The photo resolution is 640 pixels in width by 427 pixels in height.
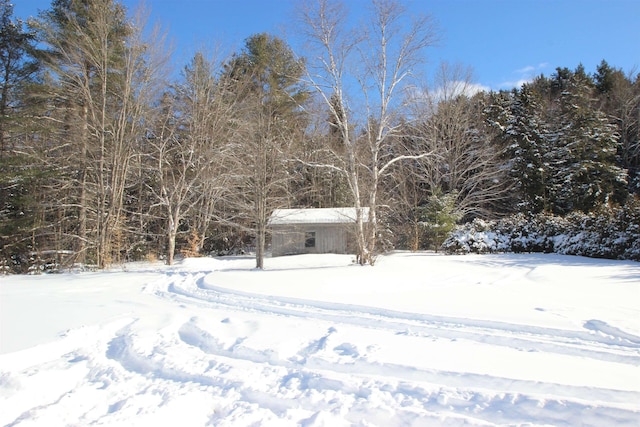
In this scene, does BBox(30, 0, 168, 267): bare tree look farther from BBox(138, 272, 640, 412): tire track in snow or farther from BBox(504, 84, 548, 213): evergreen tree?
BBox(504, 84, 548, 213): evergreen tree

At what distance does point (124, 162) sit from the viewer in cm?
1708

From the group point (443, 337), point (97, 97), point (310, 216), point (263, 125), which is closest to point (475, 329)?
point (443, 337)

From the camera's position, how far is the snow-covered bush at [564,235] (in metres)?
13.5

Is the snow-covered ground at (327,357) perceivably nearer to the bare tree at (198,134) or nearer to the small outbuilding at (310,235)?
the bare tree at (198,134)

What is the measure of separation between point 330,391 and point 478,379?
146cm

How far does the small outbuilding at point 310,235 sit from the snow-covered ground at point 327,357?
14.1 meters

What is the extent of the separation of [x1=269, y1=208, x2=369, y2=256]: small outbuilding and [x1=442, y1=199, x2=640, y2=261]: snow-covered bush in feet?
20.7

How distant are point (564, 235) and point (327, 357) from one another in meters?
15.7

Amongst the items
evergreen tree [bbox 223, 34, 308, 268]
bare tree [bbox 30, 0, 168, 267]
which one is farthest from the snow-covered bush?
bare tree [bbox 30, 0, 168, 267]

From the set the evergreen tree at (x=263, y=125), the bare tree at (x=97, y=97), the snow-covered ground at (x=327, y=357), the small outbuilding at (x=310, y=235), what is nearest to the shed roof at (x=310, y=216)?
the small outbuilding at (x=310, y=235)

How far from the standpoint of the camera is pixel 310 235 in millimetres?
23312

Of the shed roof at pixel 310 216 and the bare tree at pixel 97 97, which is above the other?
the bare tree at pixel 97 97

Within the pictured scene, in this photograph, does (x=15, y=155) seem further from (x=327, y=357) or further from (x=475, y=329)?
(x=475, y=329)

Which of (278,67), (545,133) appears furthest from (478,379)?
(545,133)
